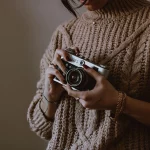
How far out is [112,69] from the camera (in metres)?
0.76

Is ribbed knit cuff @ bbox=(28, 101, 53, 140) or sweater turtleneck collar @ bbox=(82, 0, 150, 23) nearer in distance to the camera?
sweater turtleneck collar @ bbox=(82, 0, 150, 23)

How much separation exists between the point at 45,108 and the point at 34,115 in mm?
65

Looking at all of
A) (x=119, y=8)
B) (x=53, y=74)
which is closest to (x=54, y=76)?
(x=53, y=74)

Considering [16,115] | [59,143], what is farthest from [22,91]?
[59,143]

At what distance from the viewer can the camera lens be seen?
71 centimetres

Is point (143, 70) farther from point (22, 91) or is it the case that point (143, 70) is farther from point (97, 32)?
point (22, 91)

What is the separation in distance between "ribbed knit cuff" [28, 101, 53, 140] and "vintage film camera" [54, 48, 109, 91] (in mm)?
207

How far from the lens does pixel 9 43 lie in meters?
1.36

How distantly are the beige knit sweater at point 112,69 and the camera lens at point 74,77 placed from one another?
0.28 ft

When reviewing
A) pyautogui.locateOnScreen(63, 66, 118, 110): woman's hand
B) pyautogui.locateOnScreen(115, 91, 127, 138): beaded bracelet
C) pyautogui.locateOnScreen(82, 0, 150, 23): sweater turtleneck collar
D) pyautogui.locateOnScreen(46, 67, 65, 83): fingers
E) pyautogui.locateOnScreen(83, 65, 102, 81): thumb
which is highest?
pyautogui.locateOnScreen(82, 0, 150, 23): sweater turtleneck collar

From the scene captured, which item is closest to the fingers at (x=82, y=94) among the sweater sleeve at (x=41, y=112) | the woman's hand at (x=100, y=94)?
the woman's hand at (x=100, y=94)

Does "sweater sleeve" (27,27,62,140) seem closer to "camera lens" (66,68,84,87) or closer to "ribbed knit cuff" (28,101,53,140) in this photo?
"ribbed knit cuff" (28,101,53,140)

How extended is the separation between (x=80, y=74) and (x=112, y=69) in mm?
91

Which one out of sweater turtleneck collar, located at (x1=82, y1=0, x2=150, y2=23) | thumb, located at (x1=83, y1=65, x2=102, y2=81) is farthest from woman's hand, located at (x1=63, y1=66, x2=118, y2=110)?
sweater turtleneck collar, located at (x1=82, y1=0, x2=150, y2=23)
